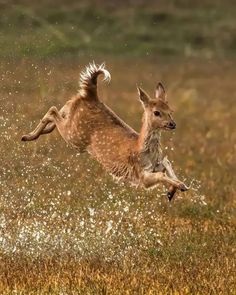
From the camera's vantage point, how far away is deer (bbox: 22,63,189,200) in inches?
356

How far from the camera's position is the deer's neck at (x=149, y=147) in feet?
30.1

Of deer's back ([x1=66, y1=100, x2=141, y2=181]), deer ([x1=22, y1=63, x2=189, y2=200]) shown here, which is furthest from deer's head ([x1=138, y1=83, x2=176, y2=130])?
deer's back ([x1=66, y1=100, x2=141, y2=181])

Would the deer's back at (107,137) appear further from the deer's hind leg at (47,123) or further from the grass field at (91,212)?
the grass field at (91,212)

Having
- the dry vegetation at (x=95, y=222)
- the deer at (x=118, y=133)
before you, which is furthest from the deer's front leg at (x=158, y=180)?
the dry vegetation at (x=95, y=222)

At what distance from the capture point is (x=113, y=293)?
7551 mm

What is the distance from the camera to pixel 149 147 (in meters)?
9.21

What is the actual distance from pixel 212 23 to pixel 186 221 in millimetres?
23737

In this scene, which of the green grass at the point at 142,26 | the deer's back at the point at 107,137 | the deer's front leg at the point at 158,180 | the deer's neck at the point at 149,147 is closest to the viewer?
the deer's front leg at the point at 158,180

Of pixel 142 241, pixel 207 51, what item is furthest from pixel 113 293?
pixel 207 51

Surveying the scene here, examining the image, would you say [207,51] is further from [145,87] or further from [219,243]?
[219,243]

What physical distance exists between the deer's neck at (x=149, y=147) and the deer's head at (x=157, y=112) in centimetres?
8

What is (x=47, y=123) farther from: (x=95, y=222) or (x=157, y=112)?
(x=157, y=112)

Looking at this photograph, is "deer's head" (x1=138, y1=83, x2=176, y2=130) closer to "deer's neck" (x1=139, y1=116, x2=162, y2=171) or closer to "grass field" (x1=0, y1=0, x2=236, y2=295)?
"deer's neck" (x1=139, y1=116, x2=162, y2=171)

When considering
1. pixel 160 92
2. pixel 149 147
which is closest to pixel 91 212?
pixel 149 147
